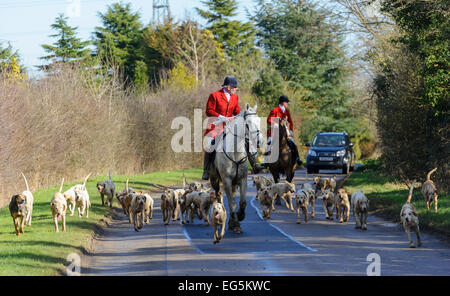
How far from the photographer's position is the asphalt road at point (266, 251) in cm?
1113

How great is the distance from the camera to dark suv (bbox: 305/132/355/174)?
36406mm

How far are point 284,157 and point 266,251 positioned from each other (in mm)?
8054

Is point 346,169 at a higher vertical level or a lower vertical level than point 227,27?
lower

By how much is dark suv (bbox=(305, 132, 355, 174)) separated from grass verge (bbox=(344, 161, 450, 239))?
3.14 meters

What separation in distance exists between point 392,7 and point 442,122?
13.9 ft

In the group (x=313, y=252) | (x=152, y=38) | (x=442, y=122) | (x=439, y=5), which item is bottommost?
(x=313, y=252)

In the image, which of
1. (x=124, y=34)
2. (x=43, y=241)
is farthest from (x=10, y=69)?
(x=124, y=34)

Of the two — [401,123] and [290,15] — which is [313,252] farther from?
[290,15]

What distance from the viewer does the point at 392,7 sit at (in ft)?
77.0

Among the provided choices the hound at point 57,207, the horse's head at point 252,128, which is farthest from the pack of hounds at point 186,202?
the horse's head at point 252,128

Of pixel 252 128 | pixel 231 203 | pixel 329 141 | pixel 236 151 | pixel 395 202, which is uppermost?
pixel 329 141

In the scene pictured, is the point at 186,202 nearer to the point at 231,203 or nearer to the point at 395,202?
the point at 231,203

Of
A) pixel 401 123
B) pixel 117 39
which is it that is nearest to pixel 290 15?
pixel 117 39

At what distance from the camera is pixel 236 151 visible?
1505 cm
